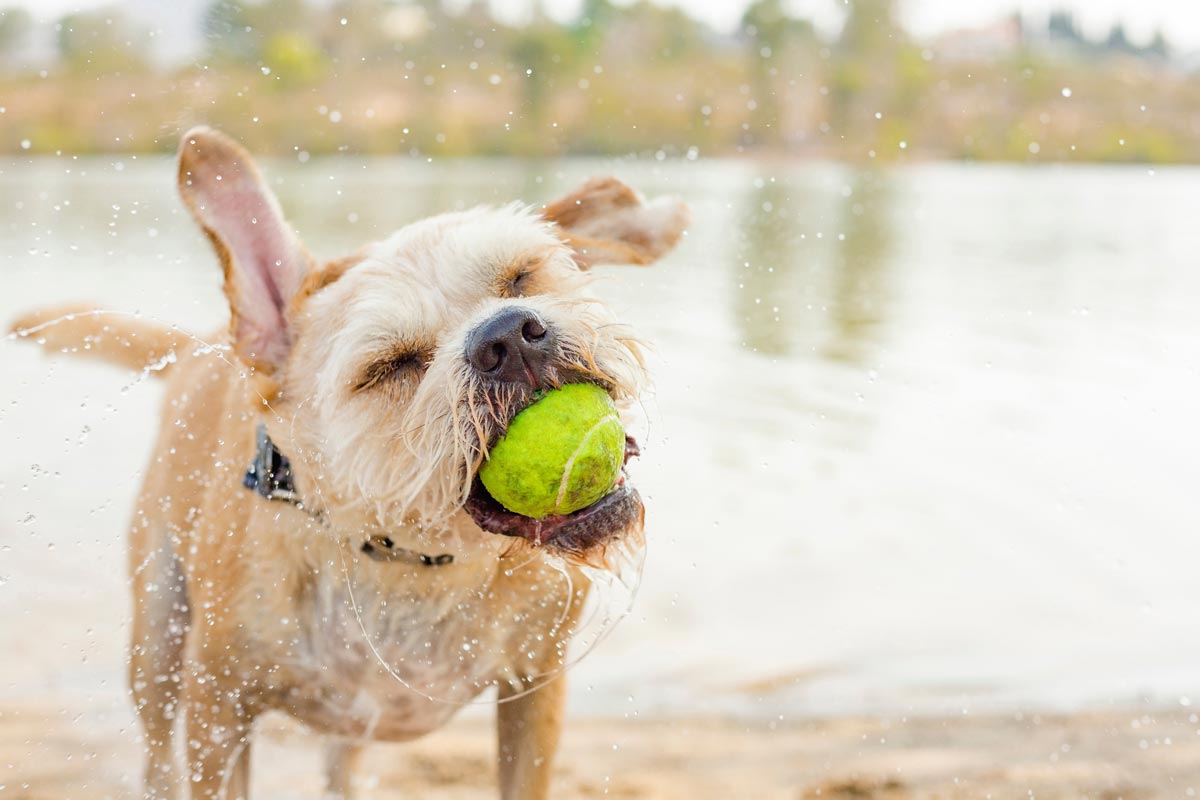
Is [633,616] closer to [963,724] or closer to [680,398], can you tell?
[963,724]

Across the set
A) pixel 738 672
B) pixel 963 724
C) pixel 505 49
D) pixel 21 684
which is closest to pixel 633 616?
pixel 738 672

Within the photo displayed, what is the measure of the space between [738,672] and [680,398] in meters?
3.44

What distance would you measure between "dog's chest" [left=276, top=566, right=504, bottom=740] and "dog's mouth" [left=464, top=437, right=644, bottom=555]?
48 centimetres

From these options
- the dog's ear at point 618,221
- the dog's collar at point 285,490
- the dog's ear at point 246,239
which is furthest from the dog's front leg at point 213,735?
the dog's ear at point 618,221

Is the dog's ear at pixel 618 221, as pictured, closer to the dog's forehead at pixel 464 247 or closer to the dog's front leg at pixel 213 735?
the dog's forehead at pixel 464 247

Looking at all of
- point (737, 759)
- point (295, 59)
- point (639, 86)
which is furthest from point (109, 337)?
point (639, 86)

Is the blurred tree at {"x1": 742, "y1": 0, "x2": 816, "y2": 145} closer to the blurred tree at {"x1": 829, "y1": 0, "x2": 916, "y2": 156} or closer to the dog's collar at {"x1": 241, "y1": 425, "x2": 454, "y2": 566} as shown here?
the blurred tree at {"x1": 829, "y1": 0, "x2": 916, "y2": 156}

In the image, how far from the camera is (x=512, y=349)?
2584 millimetres

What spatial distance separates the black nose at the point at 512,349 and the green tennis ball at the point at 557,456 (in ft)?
0.25

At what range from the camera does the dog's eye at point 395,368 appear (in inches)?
110

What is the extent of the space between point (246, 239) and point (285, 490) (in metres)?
0.67

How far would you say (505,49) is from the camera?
46.2 feet

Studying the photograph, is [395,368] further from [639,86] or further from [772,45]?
[772,45]

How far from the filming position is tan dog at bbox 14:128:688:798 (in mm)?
2676
